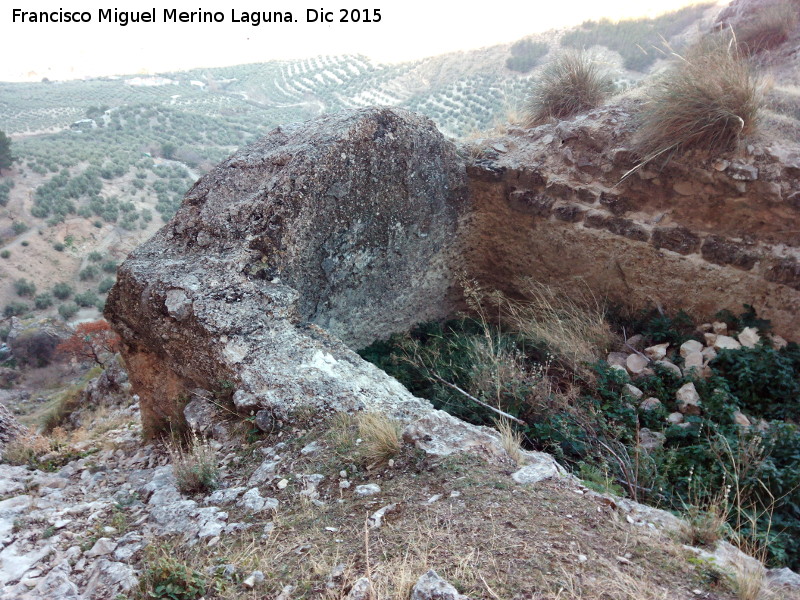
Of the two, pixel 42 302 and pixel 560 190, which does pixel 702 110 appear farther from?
pixel 42 302

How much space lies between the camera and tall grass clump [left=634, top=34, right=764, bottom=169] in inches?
163

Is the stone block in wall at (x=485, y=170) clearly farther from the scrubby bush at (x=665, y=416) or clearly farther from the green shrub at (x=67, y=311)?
the green shrub at (x=67, y=311)

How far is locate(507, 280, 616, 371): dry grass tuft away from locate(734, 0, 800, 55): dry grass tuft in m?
4.07

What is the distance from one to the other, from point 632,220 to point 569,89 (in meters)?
2.00

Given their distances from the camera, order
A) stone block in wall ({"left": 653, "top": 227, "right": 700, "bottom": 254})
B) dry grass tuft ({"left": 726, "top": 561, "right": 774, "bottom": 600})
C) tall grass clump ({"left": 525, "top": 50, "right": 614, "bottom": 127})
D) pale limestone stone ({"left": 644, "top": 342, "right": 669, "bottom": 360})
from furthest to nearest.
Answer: tall grass clump ({"left": 525, "top": 50, "right": 614, "bottom": 127})
stone block in wall ({"left": 653, "top": 227, "right": 700, "bottom": 254})
pale limestone stone ({"left": 644, "top": 342, "right": 669, "bottom": 360})
dry grass tuft ({"left": 726, "top": 561, "right": 774, "bottom": 600})

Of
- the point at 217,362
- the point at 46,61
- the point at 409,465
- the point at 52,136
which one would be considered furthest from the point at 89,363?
the point at 46,61

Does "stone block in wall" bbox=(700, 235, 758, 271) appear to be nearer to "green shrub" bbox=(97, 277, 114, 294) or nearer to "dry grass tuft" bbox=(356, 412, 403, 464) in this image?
"dry grass tuft" bbox=(356, 412, 403, 464)

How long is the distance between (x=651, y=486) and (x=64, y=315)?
1971 cm

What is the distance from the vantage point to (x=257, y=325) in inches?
132

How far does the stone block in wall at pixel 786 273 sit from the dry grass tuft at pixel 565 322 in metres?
1.26

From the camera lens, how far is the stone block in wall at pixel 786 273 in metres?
3.98

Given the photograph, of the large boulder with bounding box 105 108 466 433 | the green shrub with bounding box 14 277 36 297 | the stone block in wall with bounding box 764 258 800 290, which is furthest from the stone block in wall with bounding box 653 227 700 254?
the green shrub with bounding box 14 277 36 297

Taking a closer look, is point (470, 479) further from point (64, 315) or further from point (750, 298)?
point (64, 315)

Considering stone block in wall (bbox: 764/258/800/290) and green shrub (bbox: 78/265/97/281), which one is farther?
green shrub (bbox: 78/265/97/281)
